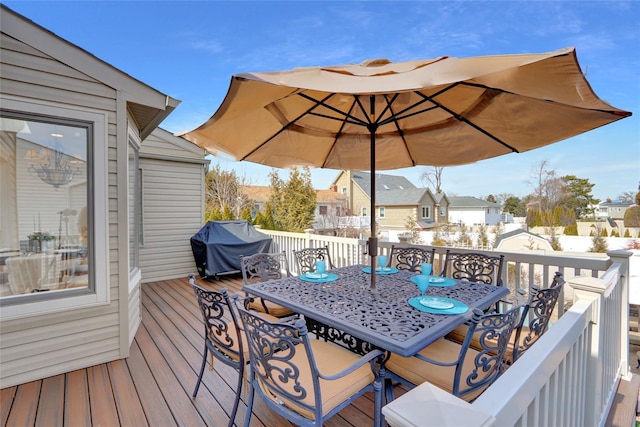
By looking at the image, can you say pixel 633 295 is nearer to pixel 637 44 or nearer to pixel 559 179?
pixel 637 44

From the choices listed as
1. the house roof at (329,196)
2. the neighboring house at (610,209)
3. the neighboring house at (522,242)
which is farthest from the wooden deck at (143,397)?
the neighboring house at (610,209)

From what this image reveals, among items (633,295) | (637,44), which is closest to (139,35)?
(633,295)

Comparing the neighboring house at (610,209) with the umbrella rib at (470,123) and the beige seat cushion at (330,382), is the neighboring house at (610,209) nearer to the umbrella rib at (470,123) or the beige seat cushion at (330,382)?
the umbrella rib at (470,123)

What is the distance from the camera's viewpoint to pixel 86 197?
2.88 metres

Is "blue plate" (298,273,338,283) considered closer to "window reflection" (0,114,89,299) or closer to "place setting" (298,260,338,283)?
"place setting" (298,260,338,283)

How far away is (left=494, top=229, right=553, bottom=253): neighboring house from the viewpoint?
816cm

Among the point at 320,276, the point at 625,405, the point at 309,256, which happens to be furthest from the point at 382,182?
the point at 625,405

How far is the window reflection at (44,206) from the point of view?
9.03 ft

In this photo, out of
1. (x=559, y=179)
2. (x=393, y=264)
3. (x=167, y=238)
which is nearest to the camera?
(x=393, y=264)

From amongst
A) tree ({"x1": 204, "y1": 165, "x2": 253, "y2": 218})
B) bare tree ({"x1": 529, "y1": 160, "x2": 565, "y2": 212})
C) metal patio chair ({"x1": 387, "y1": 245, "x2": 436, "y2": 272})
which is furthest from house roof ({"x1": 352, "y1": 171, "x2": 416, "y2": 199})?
metal patio chair ({"x1": 387, "y1": 245, "x2": 436, "y2": 272})

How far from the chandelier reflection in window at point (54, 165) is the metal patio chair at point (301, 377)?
2.58 metres

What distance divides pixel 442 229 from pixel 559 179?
10.6m

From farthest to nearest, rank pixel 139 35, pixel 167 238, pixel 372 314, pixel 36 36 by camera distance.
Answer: pixel 139 35 < pixel 167 238 < pixel 36 36 < pixel 372 314

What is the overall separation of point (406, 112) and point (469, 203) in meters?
27.7
